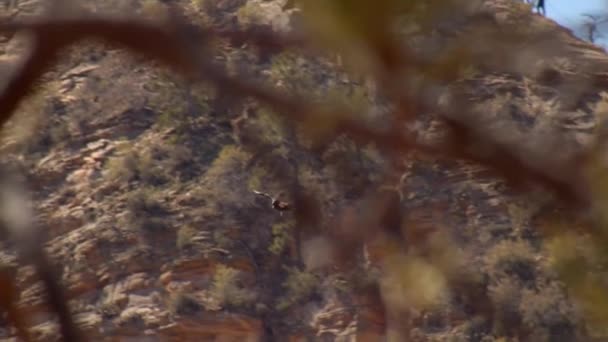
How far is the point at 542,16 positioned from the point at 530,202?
936 millimetres

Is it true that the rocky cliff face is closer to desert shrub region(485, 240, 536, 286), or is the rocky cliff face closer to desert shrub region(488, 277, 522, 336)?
desert shrub region(485, 240, 536, 286)

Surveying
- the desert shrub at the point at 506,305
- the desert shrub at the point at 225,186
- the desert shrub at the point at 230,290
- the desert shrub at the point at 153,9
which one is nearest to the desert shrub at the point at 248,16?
the desert shrub at the point at 153,9

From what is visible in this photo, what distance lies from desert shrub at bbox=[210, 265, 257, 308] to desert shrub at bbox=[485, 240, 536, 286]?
4237 mm

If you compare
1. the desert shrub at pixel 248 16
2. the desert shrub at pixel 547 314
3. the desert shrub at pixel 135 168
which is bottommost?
the desert shrub at pixel 135 168

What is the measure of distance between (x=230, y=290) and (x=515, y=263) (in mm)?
5524

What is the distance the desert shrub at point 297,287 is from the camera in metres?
9.37

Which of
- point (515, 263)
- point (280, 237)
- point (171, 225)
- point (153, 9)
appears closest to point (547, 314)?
point (515, 263)

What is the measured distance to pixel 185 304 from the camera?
10.8 metres

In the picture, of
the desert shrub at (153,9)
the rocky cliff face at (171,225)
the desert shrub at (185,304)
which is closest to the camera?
the desert shrub at (153,9)

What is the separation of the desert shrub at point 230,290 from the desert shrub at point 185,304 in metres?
0.37

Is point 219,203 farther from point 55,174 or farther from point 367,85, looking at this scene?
point 367,85

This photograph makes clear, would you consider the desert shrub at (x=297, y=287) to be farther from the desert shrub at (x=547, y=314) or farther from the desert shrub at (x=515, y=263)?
the desert shrub at (x=547, y=314)

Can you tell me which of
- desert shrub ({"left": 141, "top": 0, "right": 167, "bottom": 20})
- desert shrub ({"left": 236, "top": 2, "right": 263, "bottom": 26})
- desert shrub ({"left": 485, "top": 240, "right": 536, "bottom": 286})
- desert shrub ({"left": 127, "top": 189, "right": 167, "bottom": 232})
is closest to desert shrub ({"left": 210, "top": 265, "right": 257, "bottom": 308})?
desert shrub ({"left": 127, "top": 189, "right": 167, "bottom": 232})

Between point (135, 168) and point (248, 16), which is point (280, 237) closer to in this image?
point (135, 168)
